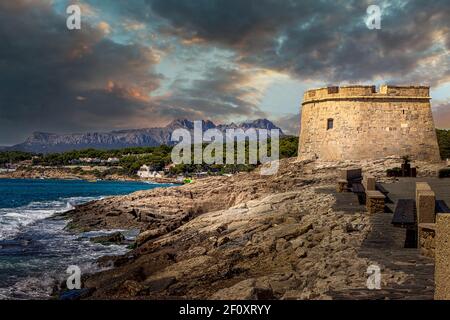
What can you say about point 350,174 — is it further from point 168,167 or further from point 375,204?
point 168,167

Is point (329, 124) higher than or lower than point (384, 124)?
higher

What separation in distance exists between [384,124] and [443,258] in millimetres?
22064

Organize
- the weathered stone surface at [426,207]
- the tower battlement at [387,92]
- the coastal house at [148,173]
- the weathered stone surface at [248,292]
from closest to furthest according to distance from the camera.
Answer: the weathered stone surface at [248,292] → the weathered stone surface at [426,207] → the tower battlement at [387,92] → the coastal house at [148,173]

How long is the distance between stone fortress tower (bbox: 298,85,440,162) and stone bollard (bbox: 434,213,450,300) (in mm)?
21435

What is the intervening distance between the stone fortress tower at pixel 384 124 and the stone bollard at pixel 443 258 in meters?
21.4

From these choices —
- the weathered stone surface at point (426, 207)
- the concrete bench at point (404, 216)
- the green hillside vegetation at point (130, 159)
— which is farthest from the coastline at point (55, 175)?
the weathered stone surface at point (426, 207)

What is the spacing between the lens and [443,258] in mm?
5969

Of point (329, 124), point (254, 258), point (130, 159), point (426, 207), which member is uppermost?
point (130, 159)

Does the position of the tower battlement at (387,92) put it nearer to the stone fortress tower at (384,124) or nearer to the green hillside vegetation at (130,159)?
the stone fortress tower at (384,124)

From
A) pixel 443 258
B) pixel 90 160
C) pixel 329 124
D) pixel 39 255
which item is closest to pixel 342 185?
pixel 329 124

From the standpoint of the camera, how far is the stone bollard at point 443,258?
5.84 meters

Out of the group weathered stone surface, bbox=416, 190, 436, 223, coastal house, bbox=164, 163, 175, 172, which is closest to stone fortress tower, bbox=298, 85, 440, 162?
weathered stone surface, bbox=416, 190, 436, 223

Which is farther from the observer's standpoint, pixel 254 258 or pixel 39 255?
pixel 39 255
